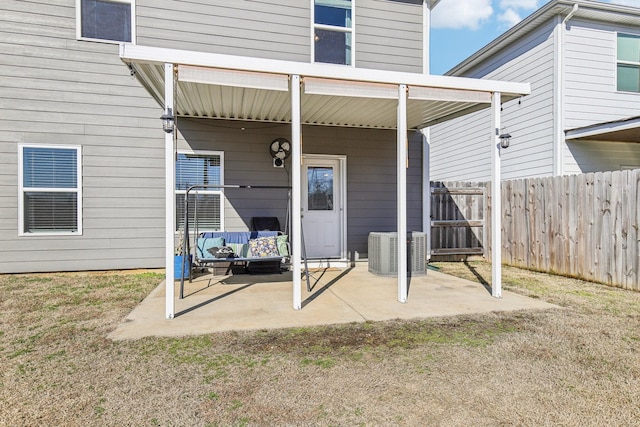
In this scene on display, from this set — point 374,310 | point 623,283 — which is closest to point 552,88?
point 623,283

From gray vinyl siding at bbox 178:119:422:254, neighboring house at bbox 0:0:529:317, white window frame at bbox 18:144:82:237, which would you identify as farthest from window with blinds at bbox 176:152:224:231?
white window frame at bbox 18:144:82:237

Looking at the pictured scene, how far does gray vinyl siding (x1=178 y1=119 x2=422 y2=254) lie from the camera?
6.21 metres

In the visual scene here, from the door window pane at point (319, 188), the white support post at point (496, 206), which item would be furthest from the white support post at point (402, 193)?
the door window pane at point (319, 188)

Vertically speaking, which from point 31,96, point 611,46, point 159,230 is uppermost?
point 611,46

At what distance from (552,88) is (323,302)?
6752 millimetres

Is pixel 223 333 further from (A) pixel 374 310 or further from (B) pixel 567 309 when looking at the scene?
(B) pixel 567 309

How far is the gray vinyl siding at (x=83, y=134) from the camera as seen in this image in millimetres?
5535

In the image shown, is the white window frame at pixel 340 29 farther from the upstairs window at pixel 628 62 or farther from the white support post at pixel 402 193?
the upstairs window at pixel 628 62

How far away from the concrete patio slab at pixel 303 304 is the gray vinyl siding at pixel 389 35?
3783 mm

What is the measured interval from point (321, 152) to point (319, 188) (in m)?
0.63

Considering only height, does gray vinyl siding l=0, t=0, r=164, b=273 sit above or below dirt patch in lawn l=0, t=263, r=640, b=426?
above

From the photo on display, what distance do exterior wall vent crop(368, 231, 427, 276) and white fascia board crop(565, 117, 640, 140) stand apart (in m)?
3.96

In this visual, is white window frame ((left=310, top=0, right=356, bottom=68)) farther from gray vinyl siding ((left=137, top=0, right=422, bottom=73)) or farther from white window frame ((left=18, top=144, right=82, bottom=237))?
white window frame ((left=18, top=144, right=82, bottom=237))

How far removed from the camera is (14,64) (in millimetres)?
5539
